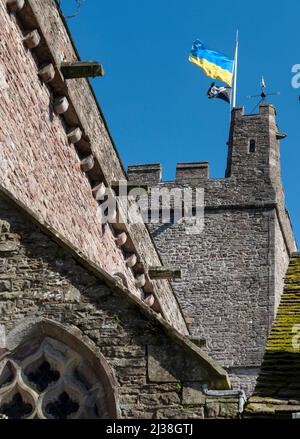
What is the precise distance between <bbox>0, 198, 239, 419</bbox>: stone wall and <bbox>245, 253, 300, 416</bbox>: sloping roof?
1.27 ft

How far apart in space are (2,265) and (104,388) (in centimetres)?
106

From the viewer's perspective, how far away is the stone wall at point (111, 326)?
23.8 feet

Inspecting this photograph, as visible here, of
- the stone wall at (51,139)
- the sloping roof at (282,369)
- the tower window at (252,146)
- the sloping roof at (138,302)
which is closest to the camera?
the sloping roof at (138,302)

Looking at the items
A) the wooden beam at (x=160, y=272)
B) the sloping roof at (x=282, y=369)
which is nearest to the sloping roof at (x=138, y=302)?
the sloping roof at (x=282, y=369)

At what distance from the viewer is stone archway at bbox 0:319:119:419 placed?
7.49 m

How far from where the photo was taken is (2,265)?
776 centimetres

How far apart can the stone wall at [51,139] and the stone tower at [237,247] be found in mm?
14545

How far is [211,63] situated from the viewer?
3094 cm

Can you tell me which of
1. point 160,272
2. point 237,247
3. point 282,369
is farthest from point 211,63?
point 282,369

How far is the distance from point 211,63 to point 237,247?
5.11m

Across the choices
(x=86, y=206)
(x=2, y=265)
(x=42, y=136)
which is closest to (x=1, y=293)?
(x=2, y=265)

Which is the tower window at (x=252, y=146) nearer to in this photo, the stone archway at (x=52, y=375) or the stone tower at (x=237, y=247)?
the stone tower at (x=237, y=247)

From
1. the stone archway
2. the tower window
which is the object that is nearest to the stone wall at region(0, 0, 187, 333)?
the stone archway

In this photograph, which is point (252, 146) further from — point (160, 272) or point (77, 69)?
point (77, 69)
